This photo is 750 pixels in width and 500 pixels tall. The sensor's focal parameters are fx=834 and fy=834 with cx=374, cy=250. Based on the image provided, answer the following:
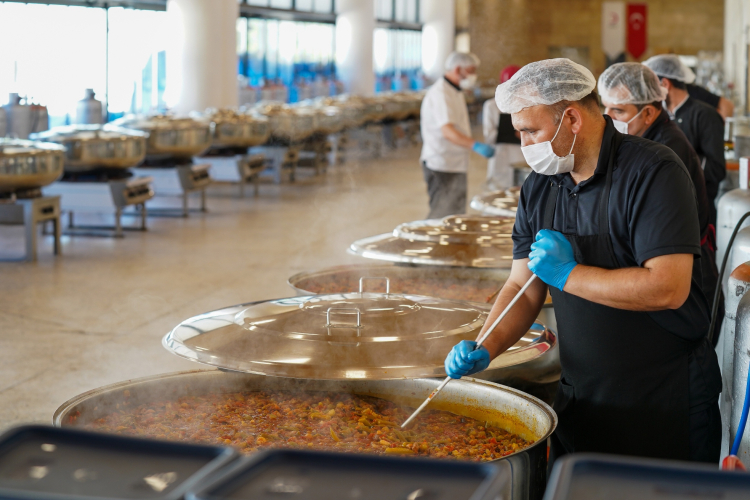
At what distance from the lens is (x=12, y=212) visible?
6.15 meters

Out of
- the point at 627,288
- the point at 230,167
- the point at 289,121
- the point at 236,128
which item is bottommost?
the point at 627,288

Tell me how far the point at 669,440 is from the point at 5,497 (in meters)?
1.50

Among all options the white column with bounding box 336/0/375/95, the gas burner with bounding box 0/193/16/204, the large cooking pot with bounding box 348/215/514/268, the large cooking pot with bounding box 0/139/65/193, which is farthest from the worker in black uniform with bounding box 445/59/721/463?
the white column with bounding box 336/0/375/95

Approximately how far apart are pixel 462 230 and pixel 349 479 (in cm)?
262

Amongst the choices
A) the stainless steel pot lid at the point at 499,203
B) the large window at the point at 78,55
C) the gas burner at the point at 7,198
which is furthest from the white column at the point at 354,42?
the stainless steel pot lid at the point at 499,203

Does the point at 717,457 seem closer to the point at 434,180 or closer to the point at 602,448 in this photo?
the point at 602,448

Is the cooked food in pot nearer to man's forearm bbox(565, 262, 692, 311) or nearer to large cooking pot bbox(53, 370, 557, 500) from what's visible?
large cooking pot bbox(53, 370, 557, 500)

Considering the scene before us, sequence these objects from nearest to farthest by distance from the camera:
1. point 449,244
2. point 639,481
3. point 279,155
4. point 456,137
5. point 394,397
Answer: point 639,481 → point 394,397 → point 449,244 → point 456,137 → point 279,155

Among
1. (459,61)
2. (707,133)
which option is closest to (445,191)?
(459,61)

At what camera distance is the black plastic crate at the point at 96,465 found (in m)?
0.87

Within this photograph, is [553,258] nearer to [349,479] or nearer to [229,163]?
[349,479]

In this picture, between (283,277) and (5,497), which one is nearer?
(5,497)

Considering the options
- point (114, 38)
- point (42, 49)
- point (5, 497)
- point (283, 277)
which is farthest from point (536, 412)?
point (114, 38)

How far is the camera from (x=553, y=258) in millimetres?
1773
